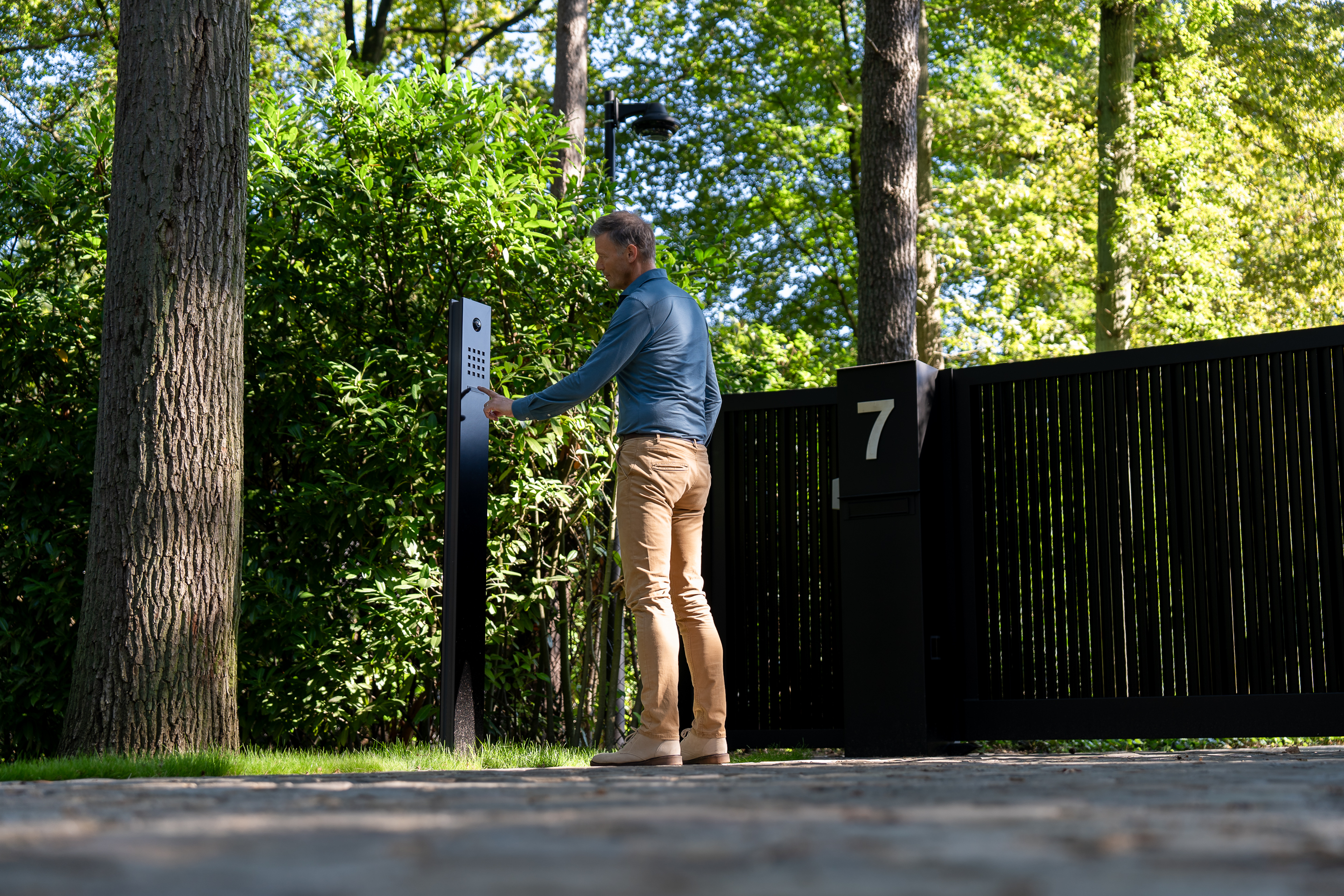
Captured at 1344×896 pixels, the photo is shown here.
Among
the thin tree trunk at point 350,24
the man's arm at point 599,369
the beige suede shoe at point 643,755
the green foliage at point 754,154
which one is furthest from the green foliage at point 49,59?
the beige suede shoe at point 643,755

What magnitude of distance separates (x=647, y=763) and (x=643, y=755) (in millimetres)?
51

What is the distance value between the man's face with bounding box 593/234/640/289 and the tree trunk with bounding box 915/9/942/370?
1222 centimetres

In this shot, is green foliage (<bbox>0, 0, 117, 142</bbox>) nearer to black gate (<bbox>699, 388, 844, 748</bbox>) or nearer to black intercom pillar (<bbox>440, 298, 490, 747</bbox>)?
black gate (<bbox>699, 388, 844, 748</bbox>)

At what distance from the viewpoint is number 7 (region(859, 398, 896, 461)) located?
6465 millimetres

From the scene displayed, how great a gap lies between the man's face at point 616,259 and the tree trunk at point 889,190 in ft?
16.3

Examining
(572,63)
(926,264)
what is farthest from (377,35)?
(572,63)

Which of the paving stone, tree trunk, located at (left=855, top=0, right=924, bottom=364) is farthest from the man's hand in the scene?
tree trunk, located at (left=855, top=0, right=924, bottom=364)

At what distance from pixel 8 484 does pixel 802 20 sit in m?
16.2

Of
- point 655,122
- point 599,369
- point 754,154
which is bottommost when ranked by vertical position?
point 599,369

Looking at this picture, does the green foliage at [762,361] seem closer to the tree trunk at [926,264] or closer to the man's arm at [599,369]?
the tree trunk at [926,264]

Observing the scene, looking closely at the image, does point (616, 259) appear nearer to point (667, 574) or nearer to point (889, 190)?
point (667, 574)

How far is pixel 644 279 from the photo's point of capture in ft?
18.2

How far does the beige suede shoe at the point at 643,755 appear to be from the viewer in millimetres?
5094

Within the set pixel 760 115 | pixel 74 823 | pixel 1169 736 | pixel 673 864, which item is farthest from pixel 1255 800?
pixel 760 115
